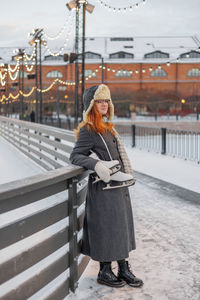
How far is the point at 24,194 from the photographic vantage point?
8.90 feet

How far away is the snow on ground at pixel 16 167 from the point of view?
1038cm

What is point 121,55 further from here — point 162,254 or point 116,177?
point 116,177

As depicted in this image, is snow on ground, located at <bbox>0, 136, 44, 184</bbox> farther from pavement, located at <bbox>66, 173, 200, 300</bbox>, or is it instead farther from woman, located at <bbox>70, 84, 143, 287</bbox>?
woman, located at <bbox>70, 84, 143, 287</bbox>

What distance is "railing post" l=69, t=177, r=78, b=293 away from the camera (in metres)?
3.49

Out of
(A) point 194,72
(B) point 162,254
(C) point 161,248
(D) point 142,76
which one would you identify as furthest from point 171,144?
(A) point 194,72

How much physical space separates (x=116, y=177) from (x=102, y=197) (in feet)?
0.70

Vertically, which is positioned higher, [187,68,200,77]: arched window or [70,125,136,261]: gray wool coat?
[187,68,200,77]: arched window

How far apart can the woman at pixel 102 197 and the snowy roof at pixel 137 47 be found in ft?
198

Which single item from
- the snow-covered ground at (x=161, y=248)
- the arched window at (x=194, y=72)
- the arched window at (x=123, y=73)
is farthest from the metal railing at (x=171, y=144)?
the arched window at (x=194, y=72)

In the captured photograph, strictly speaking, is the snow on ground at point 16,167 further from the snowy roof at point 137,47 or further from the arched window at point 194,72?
Answer: the arched window at point 194,72

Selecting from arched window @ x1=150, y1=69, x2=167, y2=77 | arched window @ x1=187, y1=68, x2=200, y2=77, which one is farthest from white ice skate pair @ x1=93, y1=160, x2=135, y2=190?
arched window @ x1=187, y1=68, x2=200, y2=77

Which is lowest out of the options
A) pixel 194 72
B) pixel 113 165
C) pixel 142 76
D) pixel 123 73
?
pixel 113 165

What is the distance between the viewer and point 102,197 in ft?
11.9

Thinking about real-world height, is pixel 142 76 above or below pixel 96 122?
above
